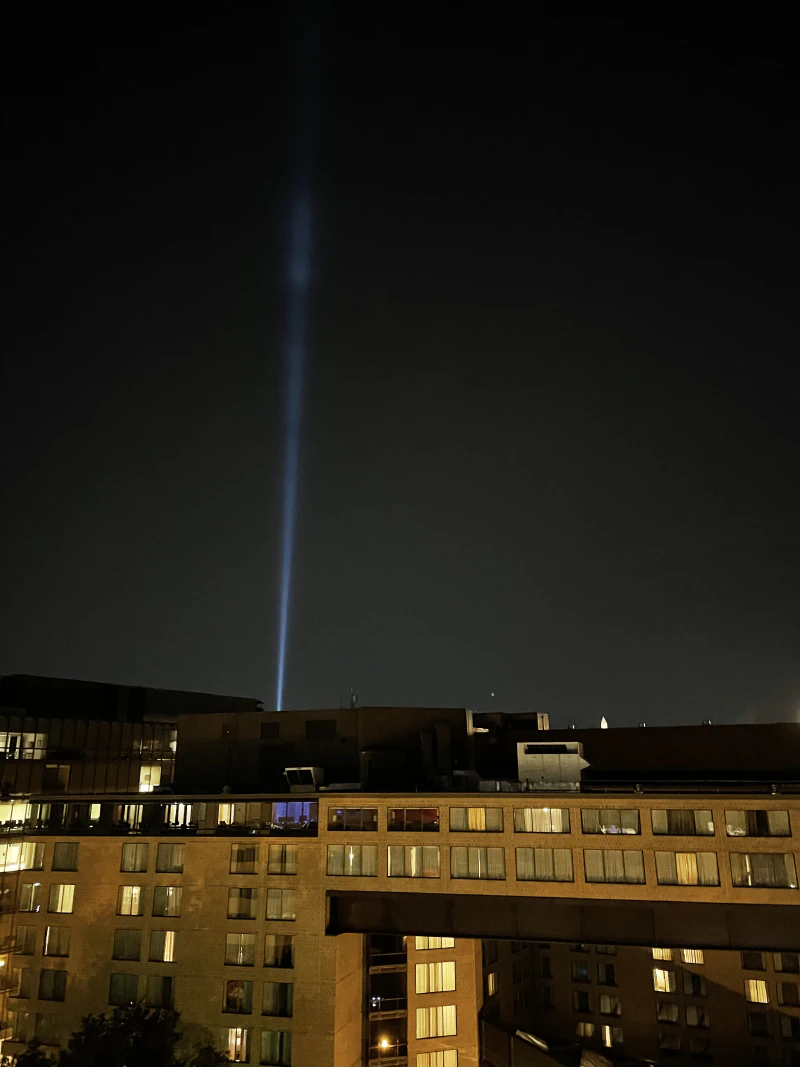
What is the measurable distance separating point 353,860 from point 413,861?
406cm

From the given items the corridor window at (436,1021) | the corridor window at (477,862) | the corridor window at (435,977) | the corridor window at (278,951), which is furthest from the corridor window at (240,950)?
the corridor window at (436,1021)

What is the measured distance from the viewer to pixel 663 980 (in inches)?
3061

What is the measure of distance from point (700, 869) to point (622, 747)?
1681 cm

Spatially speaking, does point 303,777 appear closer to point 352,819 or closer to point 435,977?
point 352,819

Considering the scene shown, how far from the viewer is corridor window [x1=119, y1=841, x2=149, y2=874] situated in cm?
5456

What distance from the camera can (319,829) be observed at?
2036 inches

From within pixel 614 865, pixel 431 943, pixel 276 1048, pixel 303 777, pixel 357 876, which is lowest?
pixel 276 1048

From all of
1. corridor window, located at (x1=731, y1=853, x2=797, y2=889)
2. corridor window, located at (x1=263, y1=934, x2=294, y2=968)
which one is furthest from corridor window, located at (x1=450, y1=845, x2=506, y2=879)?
corridor window, located at (x1=731, y1=853, x2=797, y2=889)

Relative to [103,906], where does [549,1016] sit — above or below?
below

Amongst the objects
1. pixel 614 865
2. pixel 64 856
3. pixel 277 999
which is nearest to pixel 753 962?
pixel 614 865

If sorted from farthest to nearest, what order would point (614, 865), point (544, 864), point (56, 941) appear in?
point (56, 941), point (544, 864), point (614, 865)

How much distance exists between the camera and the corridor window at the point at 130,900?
5375cm

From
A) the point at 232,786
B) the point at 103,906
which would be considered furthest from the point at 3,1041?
the point at 232,786

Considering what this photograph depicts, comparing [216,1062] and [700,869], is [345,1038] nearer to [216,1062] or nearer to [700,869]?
[216,1062]
